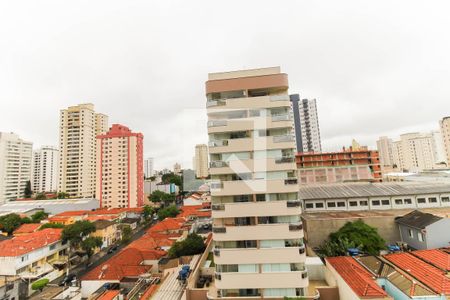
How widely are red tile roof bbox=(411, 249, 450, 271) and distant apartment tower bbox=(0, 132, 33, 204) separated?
103660 mm

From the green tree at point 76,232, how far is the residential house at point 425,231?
39681 millimetres

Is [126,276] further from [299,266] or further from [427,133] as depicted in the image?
[427,133]

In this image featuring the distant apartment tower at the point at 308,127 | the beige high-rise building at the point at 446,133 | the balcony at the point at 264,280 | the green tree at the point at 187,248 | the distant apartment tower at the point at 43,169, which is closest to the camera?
the balcony at the point at 264,280

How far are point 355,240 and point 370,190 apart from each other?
11747 millimetres

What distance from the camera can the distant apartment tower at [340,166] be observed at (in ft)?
184

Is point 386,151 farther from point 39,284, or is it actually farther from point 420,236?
point 39,284

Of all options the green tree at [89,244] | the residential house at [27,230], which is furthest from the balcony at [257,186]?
the residential house at [27,230]

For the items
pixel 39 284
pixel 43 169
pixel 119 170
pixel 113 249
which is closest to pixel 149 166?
pixel 43 169

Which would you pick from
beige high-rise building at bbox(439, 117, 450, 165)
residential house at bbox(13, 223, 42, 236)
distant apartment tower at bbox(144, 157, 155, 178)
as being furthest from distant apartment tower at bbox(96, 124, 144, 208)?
beige high-rise building at bbox(439, 117, 450, 165)

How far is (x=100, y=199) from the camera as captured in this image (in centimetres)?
6481

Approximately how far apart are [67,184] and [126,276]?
6304 centimetres

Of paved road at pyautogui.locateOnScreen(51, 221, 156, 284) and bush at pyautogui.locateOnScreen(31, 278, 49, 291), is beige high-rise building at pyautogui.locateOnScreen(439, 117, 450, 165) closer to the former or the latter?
paved road at pyautogui.locateOnScreen(51, 221, 156, 284)

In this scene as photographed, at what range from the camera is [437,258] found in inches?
720

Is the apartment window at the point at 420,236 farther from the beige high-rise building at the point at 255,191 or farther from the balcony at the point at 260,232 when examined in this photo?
the balcony at the point at 260,232
